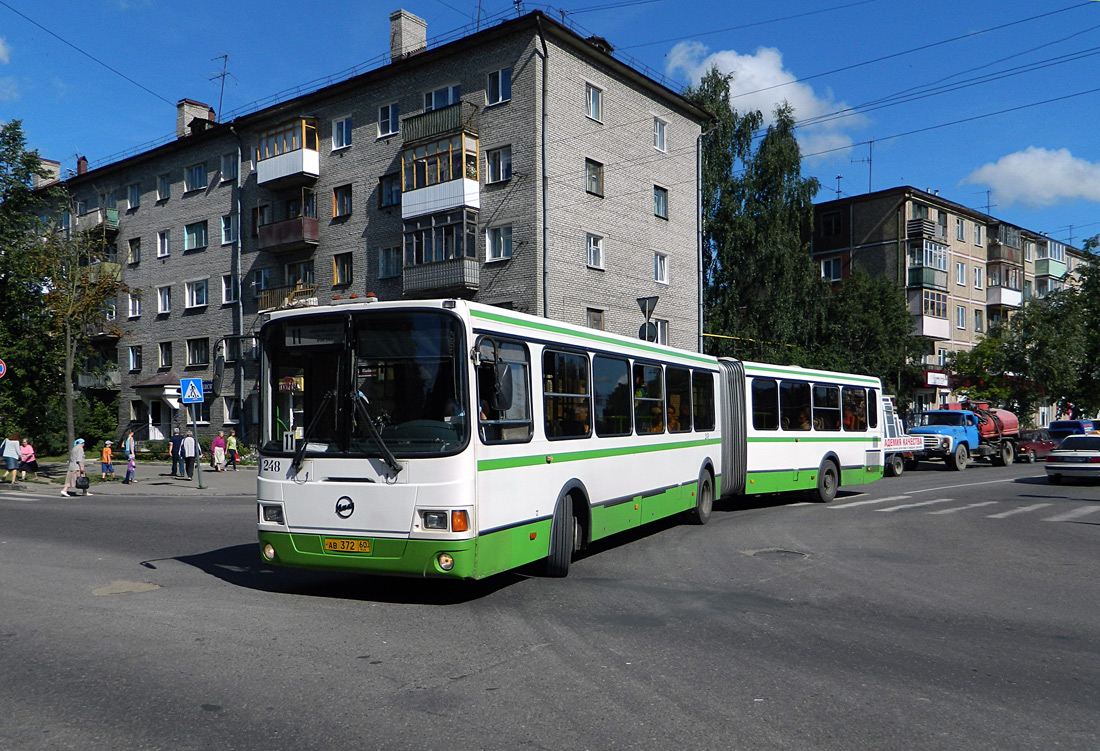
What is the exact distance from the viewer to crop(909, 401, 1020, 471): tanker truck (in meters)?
32.0

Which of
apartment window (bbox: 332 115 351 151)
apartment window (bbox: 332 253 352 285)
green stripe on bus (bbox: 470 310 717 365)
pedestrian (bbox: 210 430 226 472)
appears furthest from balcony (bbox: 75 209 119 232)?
green stripe on bus (bbox: 470 310 717 365)

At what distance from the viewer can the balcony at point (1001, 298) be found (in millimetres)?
60875

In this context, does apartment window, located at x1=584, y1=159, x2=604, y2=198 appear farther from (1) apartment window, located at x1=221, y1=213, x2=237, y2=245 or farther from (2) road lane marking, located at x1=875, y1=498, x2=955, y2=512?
(1) apartment window, located at x1=221, y1=213, x2=237, y2=245

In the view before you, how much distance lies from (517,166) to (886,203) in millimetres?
33719

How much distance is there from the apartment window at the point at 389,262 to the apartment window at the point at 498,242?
454cm

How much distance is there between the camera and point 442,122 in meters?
31.4

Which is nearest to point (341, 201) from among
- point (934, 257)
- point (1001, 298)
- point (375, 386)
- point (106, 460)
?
point (106, 460)

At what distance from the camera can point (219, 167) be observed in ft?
137

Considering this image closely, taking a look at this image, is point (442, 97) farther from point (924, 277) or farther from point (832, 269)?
point (832, 269)

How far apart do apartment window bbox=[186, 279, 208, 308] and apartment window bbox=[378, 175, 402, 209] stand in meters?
13.1

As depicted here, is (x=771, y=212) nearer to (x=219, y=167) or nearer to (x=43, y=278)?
(x=219, y=167)

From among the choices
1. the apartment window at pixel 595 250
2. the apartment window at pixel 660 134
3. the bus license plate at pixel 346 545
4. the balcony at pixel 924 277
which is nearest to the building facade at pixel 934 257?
the balcony at pixel 924 277

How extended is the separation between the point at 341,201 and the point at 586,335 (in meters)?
28.2

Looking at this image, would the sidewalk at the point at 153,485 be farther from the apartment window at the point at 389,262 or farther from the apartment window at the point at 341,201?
the apartment window at the point at 341,201
